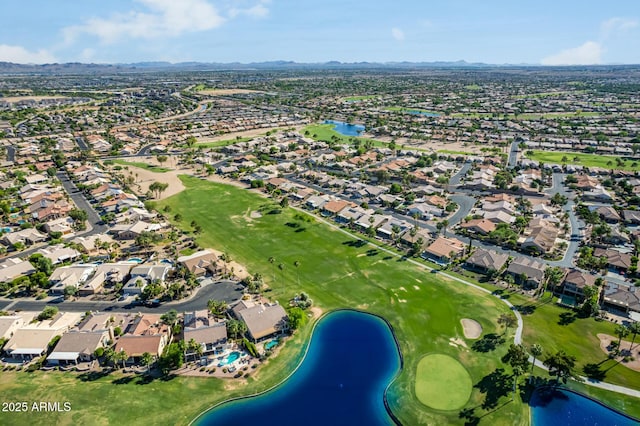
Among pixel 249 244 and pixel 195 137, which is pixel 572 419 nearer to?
pixel 249 244

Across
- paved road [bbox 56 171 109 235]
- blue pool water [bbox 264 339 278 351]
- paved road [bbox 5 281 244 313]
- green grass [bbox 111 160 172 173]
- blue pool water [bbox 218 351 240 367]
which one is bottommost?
blue pool water [bbox 218 351 240 367]

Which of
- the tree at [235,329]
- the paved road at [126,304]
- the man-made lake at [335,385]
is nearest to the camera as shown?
the man-made lake at [335,385]

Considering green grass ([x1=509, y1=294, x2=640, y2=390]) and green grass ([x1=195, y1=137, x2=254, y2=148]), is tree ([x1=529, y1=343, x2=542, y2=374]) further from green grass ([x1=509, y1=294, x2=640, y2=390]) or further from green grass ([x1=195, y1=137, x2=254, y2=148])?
green grass ([x1=195, y1=137, x2=254, y2=148])

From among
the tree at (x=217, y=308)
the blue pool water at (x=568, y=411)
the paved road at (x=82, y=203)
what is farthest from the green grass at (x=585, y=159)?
the paved road at (x=82, y=203)

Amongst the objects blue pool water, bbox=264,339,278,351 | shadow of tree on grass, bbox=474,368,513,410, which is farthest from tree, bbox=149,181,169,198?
shadow of tree on grass, bbox=474,368,513,410

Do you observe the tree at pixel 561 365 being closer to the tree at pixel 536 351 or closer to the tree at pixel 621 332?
the tree at pixel 536 351

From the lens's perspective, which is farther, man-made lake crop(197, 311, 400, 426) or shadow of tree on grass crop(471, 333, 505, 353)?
shadow of tree on grass crop(471, 333, 505, 353)

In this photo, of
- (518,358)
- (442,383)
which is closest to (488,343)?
(518,358)
